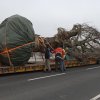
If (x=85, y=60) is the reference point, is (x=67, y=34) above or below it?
above

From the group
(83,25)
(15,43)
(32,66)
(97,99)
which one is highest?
(83,25)

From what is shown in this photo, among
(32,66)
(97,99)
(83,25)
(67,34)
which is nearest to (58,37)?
(67,34)

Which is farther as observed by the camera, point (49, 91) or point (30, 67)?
point (30, 67)

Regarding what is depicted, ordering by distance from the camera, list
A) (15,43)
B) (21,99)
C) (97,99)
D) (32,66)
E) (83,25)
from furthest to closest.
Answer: (83,25) < (32,66) < (15,43) < (97,99) < (21,99)

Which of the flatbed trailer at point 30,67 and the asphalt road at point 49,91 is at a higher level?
the flatbed trailer at point 30,67

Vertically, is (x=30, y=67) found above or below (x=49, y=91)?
above

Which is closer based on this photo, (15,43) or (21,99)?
(21,99)

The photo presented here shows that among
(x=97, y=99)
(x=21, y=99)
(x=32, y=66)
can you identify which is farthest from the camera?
(x=32, y=66)

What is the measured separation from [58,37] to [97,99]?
38.5 ft

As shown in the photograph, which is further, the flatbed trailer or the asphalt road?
the flatbed trailer

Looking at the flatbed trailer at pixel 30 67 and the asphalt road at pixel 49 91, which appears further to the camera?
the flatbed trailer at pixel 30 67

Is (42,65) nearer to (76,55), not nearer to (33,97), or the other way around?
(76,55)

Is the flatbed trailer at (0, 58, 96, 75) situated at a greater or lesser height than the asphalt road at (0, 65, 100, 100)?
greater

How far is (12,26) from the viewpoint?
56.3 feet
